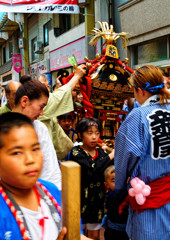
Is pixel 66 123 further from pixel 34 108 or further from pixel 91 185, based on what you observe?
pixel 34 108

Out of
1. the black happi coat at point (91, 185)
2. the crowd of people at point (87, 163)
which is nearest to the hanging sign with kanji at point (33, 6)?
the crowd of people at point (87, 163)

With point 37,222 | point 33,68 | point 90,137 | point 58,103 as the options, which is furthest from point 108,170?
point 33,68

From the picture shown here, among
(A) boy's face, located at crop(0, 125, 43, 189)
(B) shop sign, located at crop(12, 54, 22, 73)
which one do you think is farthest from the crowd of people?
(B) shop sign, located at crop(12, 54, 22, 73)

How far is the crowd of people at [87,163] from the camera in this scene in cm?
115

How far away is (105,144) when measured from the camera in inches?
146

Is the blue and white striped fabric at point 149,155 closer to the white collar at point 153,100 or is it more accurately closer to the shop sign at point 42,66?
the white collar at point 153,100

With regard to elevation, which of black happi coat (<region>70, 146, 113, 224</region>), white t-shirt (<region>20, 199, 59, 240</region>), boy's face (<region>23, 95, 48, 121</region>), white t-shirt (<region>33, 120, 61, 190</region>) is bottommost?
black happi coat (<region>70, 146, 113, 224</region>)

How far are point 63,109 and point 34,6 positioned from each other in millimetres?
5744

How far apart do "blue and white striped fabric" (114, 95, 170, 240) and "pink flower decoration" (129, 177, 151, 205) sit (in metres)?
0.07

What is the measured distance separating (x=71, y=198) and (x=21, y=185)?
0.30 meters

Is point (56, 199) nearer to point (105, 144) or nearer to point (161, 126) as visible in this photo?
point (161, 126)

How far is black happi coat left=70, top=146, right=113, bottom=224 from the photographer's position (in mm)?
3240

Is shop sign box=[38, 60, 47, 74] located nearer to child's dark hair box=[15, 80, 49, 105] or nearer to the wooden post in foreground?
child's dark hair box=[15, 80, 49, 105]

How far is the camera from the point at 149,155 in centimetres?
225
